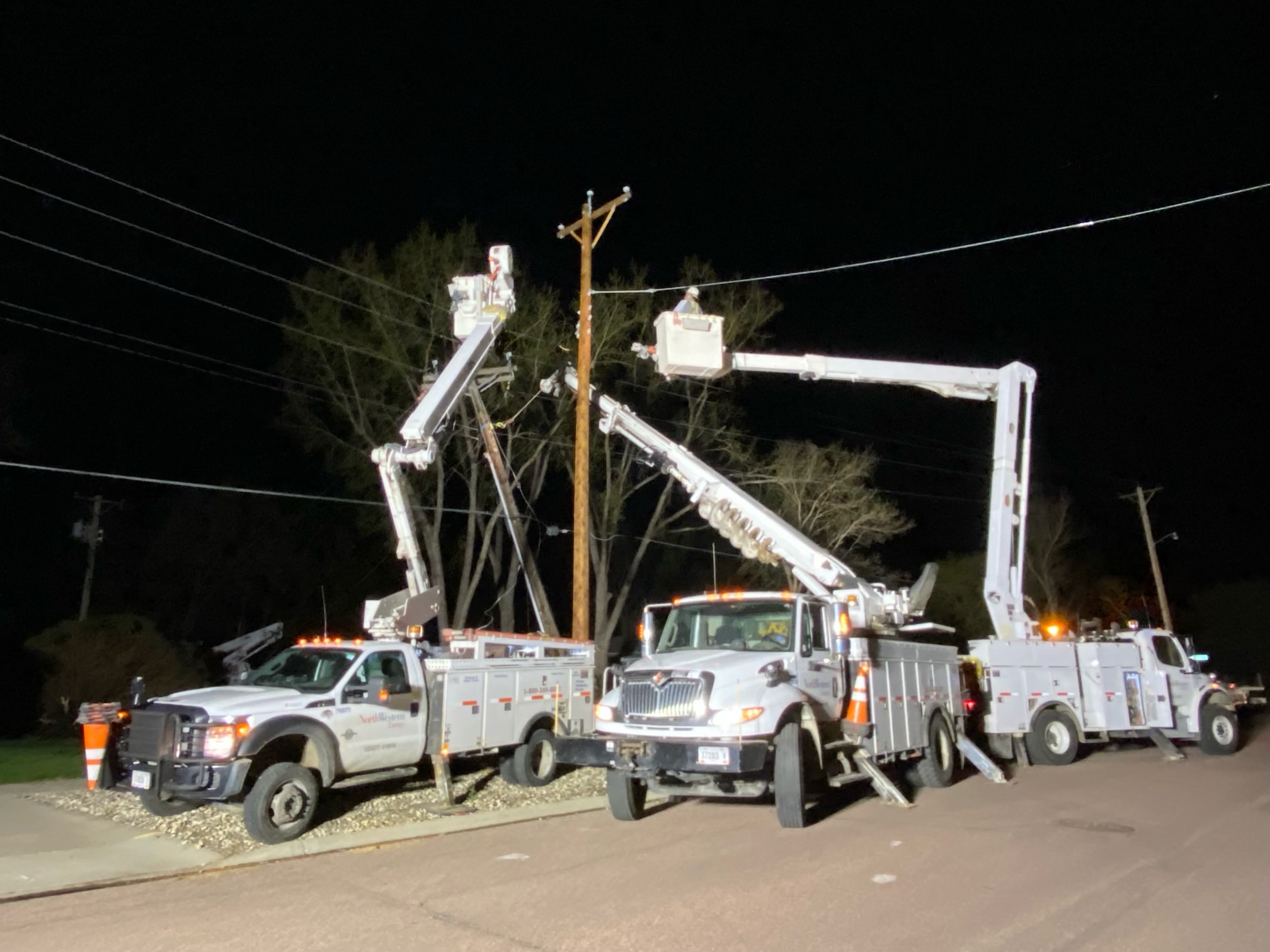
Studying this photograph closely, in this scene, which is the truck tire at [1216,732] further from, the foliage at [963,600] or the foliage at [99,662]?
the foliage at [963,600]

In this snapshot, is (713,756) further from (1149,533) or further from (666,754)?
(1149,533)

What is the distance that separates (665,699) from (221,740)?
4260mm

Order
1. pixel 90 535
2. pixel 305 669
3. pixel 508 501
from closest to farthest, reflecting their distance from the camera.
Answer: pixel 305 669 → pixel 508 501 → pixel 90 535

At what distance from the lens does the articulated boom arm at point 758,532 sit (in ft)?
43.0

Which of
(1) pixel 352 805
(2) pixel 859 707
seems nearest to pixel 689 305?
(2) pixel 859 707

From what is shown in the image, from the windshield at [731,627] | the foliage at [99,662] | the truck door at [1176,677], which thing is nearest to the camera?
the windshield at [731,627]

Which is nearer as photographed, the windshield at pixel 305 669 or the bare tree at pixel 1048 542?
the windshield at pixel 305 669

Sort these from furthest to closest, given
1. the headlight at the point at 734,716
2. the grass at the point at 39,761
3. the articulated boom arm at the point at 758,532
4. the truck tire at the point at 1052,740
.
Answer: the truck tire at the point at 1052,740 < the articulated boom arm at the point at 758,532 < the grass at the point at 39,761 < the headlight at the point at 734,716

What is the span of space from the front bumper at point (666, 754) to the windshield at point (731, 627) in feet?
5.23

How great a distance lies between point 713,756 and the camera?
29.3ft

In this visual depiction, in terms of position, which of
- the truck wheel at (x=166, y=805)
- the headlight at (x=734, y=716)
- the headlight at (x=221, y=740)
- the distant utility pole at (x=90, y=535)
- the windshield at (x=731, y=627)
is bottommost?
the truck wheel at (x=166, y=805)

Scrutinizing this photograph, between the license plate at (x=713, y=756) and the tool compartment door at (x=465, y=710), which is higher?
the tool compartment door at (x=465, y=710)

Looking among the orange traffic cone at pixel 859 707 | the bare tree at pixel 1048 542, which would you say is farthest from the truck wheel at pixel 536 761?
the bare tree at pixel 1048 542

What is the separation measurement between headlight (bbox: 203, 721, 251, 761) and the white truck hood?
0.38ft
